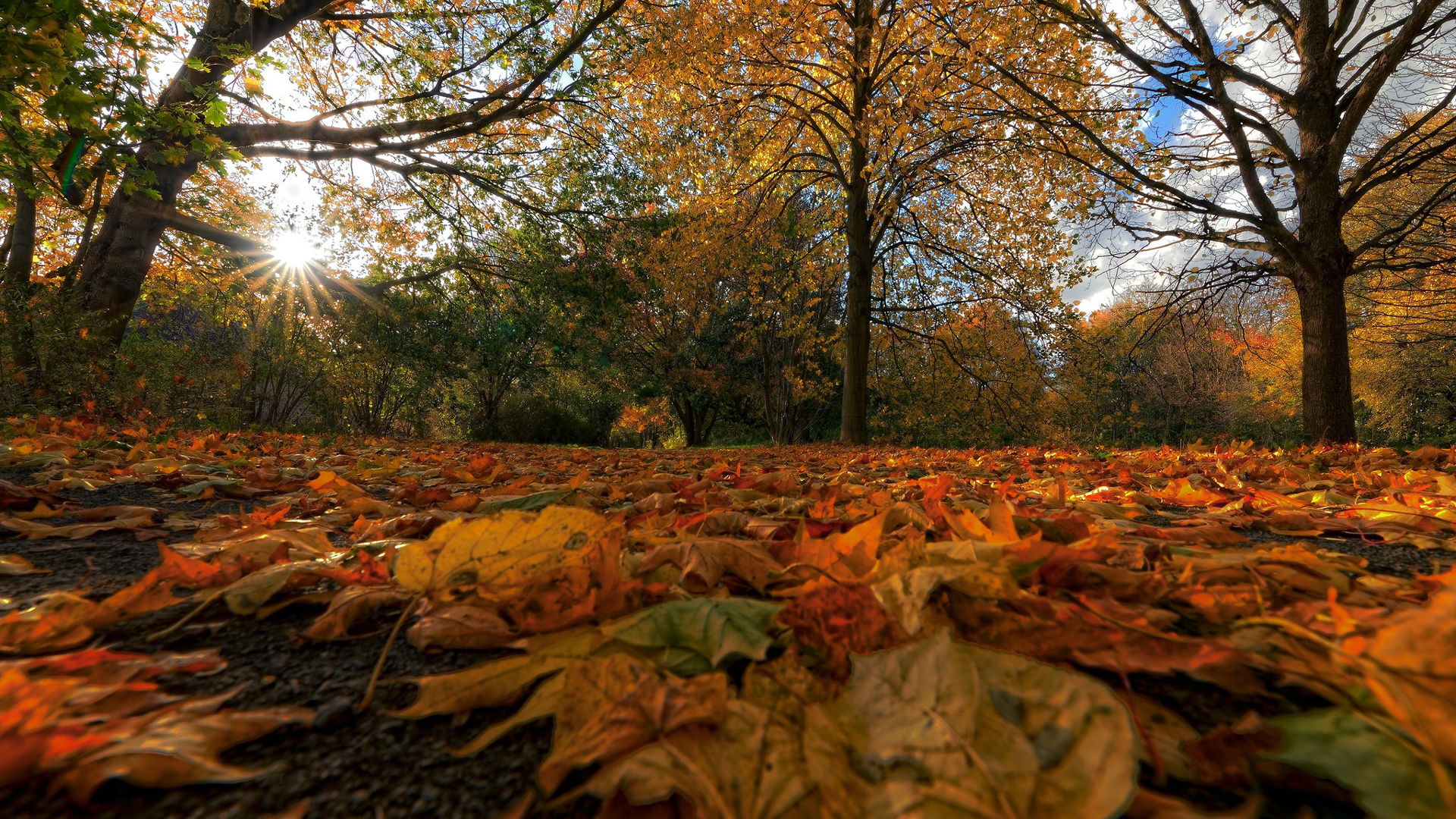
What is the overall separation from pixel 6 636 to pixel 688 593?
0.82m

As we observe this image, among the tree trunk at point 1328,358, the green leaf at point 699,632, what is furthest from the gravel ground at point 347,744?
the tree trunk at point 1328,358

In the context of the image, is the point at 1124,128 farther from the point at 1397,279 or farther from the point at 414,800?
the point at 1397,279

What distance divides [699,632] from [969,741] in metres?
0.30

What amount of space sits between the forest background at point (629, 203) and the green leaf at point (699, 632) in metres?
4.28

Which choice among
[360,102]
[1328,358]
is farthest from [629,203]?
[1328,358]

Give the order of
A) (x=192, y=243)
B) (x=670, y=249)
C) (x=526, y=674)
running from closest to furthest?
(x=526, y=674) < (x=670, y=249) < (x=192, y=243)

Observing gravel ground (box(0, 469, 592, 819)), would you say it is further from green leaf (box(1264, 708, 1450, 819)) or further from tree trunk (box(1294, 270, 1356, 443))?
tree trunk (box(1294, 270, 1356, 443))

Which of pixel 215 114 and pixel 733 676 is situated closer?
pixel 733 676

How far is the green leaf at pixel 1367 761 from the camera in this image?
A: 387 millimetres

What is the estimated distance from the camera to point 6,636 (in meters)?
0.66

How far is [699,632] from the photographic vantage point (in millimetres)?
630

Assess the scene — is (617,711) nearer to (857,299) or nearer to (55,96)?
(55,96)

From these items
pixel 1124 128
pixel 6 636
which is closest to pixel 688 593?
pixel 6 636

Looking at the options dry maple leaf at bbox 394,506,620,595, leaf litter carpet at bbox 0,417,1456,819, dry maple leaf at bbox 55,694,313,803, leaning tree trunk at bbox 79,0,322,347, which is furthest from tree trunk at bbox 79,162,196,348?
dry maple leaf at bbox 55,694,313,803
